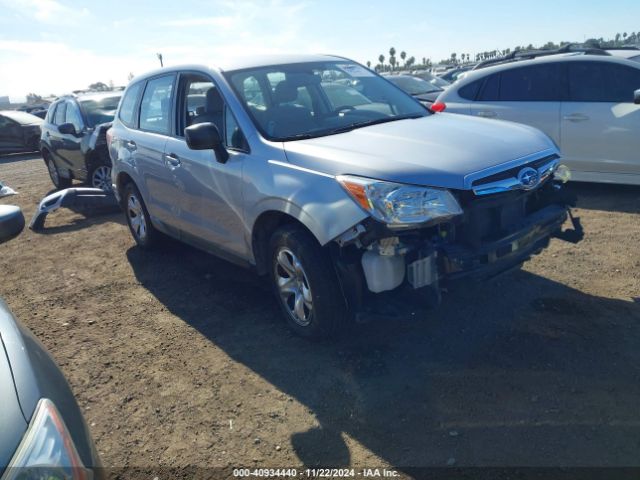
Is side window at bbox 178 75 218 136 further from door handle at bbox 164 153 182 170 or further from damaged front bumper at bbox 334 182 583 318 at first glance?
damaged front bumper at bbox 334 182 583 318

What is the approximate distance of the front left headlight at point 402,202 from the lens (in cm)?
307

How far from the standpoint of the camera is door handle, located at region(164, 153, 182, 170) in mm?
4641

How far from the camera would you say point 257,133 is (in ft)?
12.6

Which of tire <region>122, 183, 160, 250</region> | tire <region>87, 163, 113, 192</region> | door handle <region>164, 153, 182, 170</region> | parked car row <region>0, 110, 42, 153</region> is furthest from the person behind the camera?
parked car row <region>0, 110, 42, 153</region>

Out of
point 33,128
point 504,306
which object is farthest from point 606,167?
point 33,128

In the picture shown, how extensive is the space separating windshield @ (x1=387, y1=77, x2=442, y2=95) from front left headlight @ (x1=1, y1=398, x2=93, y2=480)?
10.8 metres

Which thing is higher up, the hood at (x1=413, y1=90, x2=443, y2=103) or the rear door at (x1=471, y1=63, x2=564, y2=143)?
the rear door at (x1=471, y1=63, x2=564, y2=143)

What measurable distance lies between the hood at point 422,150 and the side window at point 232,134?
418 millimetres

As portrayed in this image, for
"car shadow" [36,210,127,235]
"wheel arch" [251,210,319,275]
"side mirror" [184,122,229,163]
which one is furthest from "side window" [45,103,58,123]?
"wheel arch" [251,210,319,275]

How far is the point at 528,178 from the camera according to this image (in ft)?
11.3

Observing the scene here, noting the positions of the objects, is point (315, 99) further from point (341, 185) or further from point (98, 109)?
point (98, 109)

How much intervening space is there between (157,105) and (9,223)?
3.01m

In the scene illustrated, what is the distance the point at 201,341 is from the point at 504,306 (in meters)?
2.21

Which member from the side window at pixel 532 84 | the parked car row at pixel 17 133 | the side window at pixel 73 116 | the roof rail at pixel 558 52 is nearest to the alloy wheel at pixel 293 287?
the side window at pixel 532 84
